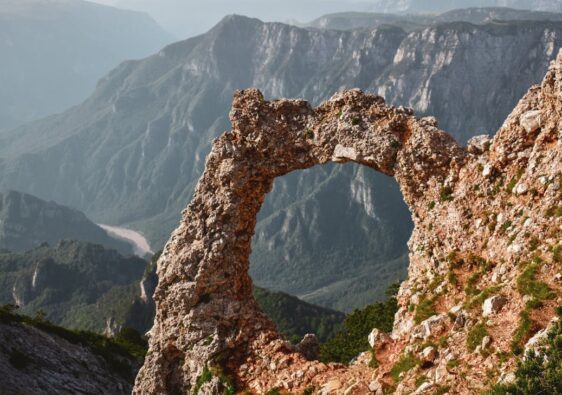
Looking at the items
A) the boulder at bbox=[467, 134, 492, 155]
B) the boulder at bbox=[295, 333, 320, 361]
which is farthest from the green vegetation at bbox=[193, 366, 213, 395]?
the boulder at bbox=[467, 134, 492, 155]

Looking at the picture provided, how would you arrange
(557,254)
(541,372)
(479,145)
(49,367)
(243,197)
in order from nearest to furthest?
1. (541,372)
2. (557,254)
3. (479,145)
4. (243,197)
5. (49,367)

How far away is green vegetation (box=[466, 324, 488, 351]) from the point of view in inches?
642

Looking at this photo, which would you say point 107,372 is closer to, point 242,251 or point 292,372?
point 242,251

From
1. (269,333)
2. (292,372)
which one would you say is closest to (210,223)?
(269,333)

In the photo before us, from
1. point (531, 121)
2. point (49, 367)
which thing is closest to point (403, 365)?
point (531, 121)

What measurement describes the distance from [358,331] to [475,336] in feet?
121

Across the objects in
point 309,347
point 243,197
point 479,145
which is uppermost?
point 479,145

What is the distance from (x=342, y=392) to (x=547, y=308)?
6.99 metres

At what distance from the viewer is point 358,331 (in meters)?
52.3

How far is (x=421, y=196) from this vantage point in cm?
2294

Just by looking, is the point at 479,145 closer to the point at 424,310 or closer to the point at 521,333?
the point at 424,310

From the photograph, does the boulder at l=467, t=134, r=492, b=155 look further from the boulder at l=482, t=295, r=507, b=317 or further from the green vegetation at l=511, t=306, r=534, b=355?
the green vegetation at l=511, t=306, r=534, b=355

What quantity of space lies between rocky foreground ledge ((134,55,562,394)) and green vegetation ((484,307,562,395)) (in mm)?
735

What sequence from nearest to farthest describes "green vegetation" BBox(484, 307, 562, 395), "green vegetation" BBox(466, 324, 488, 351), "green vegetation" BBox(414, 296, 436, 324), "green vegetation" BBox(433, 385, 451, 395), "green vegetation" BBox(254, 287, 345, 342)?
"green vegetation" BBox(484, 307, 562, 395), "green vegetation" BBox(433, 385, 451, 395), "green vegetation" BBox(466, 324, 488, 351), "green vegetation" BBox(414, 296, 436, 324), "green vegetation" BBox(254, 287, 345, 342)
